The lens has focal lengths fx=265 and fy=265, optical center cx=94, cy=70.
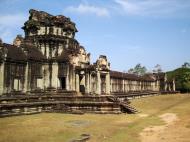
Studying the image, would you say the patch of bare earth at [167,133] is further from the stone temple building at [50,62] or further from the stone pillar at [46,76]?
the stone pillar at [46,76]

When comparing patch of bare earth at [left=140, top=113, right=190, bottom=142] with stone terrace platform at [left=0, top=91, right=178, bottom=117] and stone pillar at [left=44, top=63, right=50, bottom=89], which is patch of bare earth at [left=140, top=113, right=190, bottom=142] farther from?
stone pillar at [left=44, top=63, right=50, bottom=89]

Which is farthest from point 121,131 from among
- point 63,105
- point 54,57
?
point 54,57

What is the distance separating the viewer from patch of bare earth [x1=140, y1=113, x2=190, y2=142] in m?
14.4

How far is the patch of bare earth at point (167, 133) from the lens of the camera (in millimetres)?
14440

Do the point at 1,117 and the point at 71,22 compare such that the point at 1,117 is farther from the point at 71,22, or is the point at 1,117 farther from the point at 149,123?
the point at 71,22

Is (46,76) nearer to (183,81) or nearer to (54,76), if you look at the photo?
(54,76)

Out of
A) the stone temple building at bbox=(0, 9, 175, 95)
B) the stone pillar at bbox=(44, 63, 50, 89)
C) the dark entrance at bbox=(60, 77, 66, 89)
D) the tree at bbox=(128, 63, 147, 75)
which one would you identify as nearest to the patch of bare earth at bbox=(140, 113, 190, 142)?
the stone temple building at bbox=(0, 9, 175, 95)

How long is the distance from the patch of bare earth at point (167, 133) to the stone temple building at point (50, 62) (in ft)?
52.1

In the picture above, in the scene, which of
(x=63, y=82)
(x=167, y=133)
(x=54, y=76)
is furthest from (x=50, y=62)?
(x=167, y=133)

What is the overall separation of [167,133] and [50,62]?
22.3 metres

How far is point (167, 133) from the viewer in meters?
16.0

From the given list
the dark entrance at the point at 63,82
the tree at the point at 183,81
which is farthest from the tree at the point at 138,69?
the dark entrance at the point at 63,82

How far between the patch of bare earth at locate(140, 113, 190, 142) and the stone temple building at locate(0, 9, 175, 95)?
625 inches

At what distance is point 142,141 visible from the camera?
14219mm
